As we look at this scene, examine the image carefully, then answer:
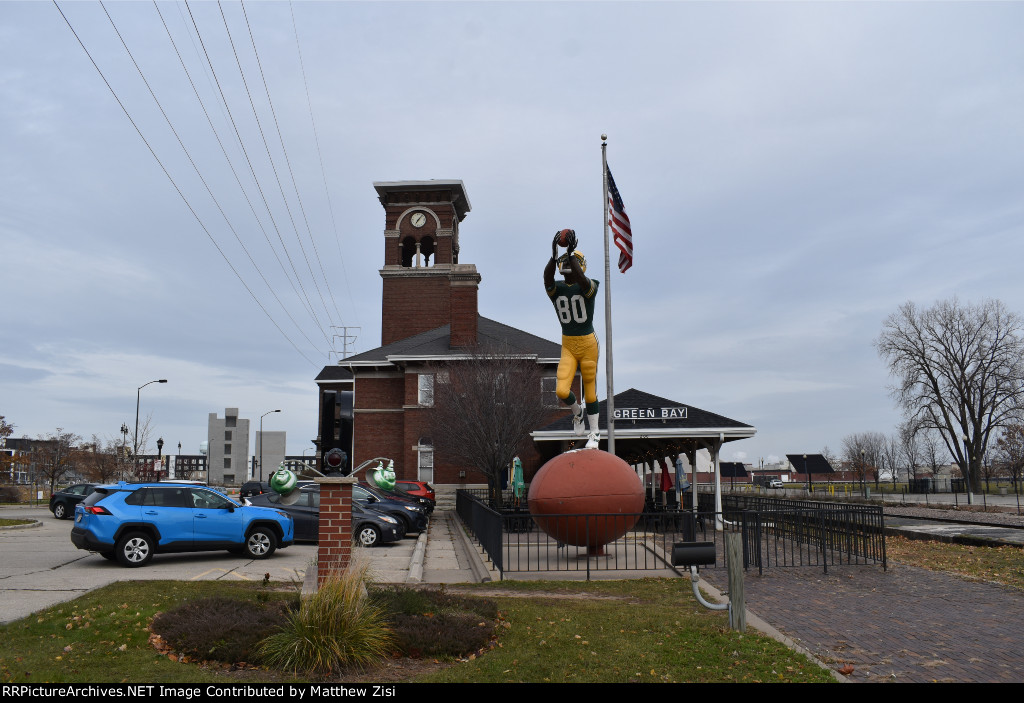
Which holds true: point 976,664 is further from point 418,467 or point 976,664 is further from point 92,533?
point 418,467

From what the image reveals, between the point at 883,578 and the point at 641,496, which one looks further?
the point at 641,496

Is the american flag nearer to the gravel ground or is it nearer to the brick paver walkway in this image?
the brick paver walkway

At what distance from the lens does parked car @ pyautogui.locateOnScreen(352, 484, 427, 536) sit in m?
20.7

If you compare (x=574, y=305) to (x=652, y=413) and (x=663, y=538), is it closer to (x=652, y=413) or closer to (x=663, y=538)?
(x=663, y=538)

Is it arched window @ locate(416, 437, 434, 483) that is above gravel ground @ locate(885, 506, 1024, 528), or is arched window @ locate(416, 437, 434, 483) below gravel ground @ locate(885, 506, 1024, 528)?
above

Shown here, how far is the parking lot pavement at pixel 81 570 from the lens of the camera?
10.7 metres

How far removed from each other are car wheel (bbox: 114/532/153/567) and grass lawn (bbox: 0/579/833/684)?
3704 mm

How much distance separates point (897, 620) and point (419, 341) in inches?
1481

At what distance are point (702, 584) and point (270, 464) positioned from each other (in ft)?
347

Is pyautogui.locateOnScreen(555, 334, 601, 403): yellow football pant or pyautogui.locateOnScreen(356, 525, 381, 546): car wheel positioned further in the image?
pyautogui.locateOnScreen(356, 525, 381, 546): car wheel

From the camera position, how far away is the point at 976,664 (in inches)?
283

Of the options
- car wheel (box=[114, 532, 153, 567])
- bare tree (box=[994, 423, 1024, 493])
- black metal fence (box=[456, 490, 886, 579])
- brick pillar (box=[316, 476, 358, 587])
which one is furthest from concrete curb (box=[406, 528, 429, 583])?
bare tree (box=[994, 423, 1024, 493])

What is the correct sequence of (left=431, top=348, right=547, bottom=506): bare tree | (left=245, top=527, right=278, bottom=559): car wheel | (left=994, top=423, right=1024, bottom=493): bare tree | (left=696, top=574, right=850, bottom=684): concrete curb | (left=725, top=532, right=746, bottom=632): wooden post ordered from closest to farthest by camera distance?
(left=696, top=574, right=850, bottom=684): concrete curb, (left=725, top=532, right=746, bottom=632): wooden post, (left=245, top=527, right=278, bottom=559): car wheel, (left=431, top=348, right=547, bottom=506): bare tree, (left=994, top=423, right=1024, bottom=493): bare tree
